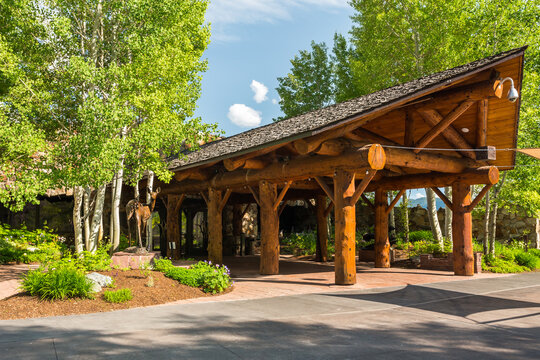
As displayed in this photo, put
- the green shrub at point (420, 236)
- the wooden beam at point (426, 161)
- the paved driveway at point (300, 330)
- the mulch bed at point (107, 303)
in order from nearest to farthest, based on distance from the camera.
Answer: the paved driveway at point (300, 330) → the mulch bed at point (107, 303) → the wooden beam at point (426, 161) → the green shrub at point (420, 236)

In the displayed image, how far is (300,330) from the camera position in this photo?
206 inches

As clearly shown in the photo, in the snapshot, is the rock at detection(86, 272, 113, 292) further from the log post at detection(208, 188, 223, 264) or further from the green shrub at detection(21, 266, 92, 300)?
the log post at detection(208, 188, 223, 264)

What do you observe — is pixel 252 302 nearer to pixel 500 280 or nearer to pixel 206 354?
pixel 206 354

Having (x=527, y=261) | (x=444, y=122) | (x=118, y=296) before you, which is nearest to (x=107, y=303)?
(x=118, y=296)

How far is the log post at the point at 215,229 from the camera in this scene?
12812mm

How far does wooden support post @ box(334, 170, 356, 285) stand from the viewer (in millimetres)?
9008

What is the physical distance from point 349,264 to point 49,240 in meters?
11.8

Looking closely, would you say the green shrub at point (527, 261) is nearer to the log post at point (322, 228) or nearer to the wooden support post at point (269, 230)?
the log post at point (322, 228)

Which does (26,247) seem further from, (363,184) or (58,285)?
(363,184)

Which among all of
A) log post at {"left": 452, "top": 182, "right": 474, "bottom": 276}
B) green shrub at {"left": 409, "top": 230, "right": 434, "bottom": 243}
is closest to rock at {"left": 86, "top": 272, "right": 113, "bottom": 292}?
log post at {"left": 452, "top": 182, "right": 474, "bottom": 276}

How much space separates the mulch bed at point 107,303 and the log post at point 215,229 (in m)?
3.81

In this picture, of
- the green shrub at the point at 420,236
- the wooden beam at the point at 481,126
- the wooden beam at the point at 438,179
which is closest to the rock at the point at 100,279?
the wooden beam at the point at 438,179

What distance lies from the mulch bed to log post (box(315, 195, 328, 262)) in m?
7.66

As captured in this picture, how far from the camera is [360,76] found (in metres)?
20.4
